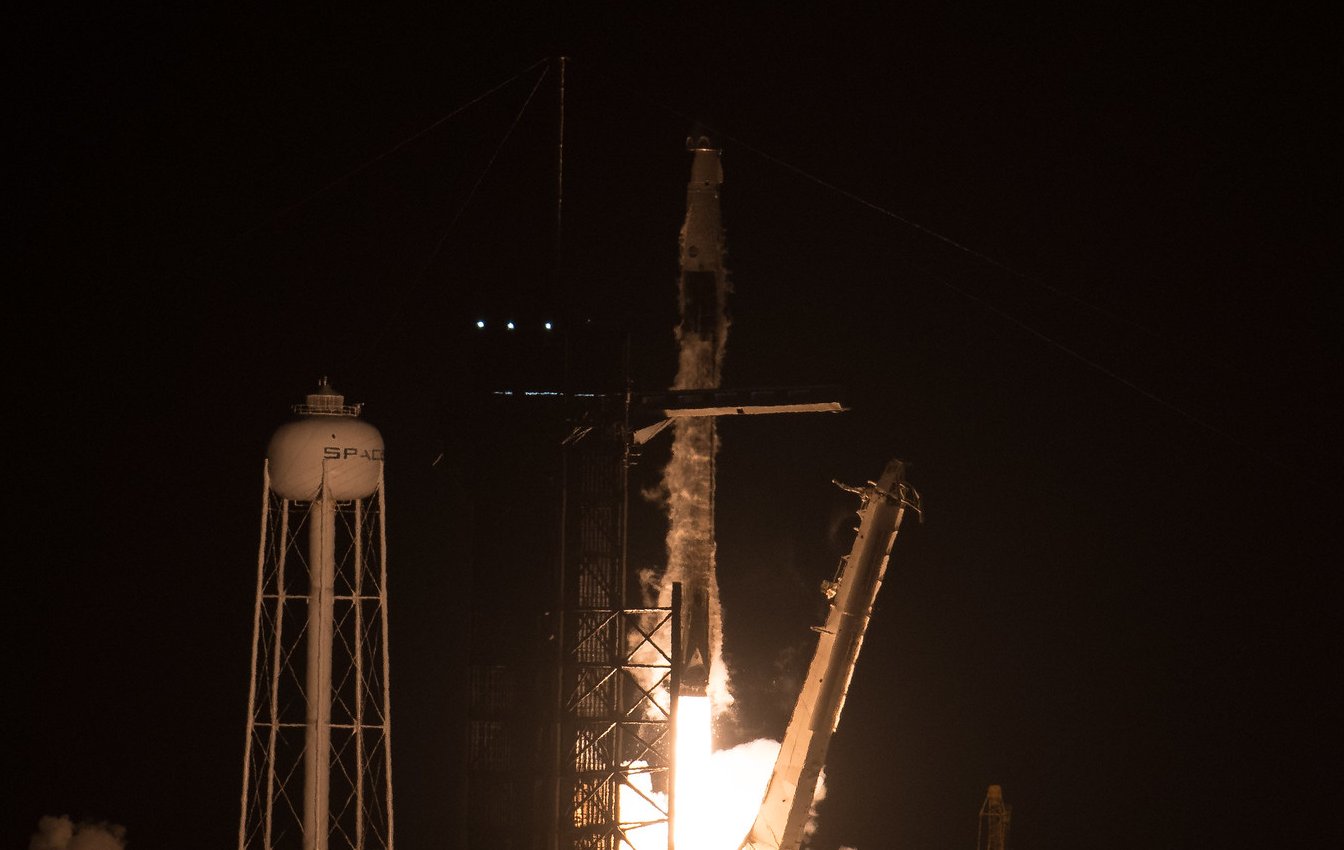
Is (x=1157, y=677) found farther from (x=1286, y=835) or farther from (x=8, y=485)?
(x=8, y=485)

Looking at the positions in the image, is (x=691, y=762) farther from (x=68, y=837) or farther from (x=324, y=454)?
(x=68, y=837)

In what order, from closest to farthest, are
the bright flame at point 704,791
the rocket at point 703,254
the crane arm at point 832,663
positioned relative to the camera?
the crane arm at point 832,663
the bright flame at point 704,791
the rocket at point 703,254

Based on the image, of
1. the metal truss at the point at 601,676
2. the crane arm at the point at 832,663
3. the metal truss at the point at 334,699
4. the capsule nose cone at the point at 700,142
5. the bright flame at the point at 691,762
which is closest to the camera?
the metal truss at the point at 601,676

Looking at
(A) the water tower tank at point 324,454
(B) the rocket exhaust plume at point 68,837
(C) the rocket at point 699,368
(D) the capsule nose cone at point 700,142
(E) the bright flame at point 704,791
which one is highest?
(D) the capsule nose cone at point 700,142

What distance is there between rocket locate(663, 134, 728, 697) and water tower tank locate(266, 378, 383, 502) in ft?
19.4

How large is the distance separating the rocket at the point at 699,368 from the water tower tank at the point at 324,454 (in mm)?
5910

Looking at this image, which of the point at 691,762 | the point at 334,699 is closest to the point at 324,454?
the point at 334,699

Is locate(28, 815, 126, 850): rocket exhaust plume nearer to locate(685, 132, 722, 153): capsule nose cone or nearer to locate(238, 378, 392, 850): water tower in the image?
locate(238, 378, 392, 850): water tower

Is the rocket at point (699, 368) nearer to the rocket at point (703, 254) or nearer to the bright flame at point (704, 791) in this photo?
the rocket at point (703, 254)

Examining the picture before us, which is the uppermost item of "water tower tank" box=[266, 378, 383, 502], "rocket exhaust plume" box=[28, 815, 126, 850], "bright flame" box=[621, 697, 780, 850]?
"water tower tank" box=[266, 378, 383, 502]

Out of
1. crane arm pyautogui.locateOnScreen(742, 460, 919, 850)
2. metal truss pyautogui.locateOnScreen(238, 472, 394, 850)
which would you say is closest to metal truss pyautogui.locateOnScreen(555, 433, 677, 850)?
crane arm pyautogui.locateOnScreen(742, 460, 919, 850)

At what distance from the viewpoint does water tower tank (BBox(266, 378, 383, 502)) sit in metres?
22.1

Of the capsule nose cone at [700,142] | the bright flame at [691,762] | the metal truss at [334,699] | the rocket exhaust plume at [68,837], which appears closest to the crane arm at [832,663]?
the bright flame at [691,762]

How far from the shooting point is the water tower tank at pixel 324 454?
2214 centimetres
